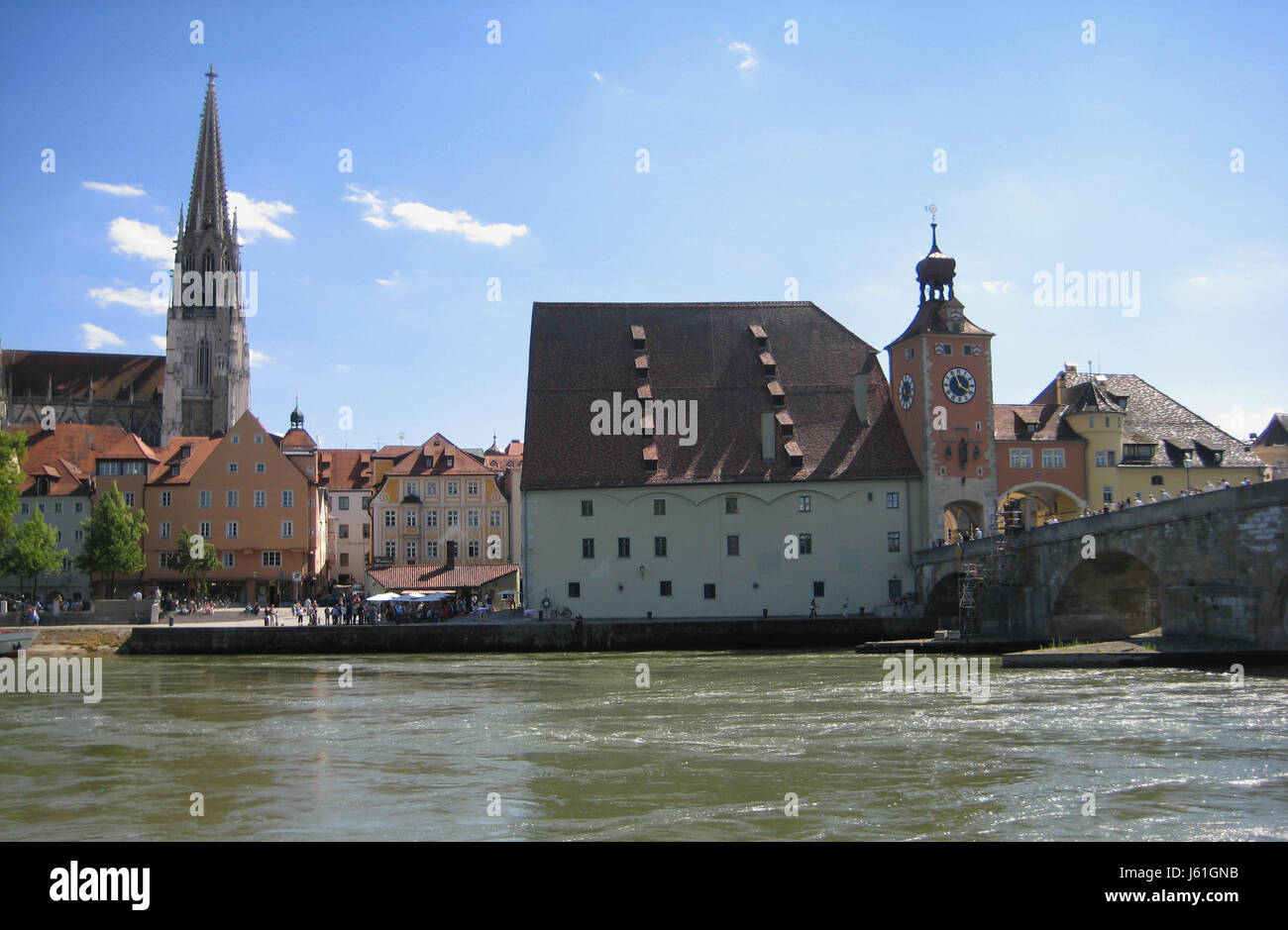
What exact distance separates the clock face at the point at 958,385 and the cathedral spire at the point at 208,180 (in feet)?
344

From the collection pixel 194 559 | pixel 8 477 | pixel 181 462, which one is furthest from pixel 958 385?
pixel 181 462

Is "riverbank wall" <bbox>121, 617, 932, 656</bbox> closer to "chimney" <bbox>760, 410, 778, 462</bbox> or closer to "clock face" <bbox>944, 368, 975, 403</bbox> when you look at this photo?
"chimney" <bbox>760, 410, 778, 462</bbox>

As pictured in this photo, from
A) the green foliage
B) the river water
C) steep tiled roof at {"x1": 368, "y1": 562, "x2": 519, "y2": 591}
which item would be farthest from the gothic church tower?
the river water

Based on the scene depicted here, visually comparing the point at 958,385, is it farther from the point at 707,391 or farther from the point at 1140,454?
the point at 1140,454

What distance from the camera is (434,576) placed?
61.0 meters

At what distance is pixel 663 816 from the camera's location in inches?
546

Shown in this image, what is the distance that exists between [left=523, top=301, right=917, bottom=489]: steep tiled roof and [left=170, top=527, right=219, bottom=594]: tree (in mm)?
23248

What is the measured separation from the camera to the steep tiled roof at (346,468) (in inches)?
3353

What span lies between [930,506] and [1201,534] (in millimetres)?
22005

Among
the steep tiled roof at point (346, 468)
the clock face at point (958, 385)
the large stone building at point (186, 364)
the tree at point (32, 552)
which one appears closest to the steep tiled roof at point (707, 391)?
the clock face at point (958, 385)

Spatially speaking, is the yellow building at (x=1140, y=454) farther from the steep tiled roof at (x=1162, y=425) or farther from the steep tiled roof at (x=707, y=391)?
the steep tiled roof at (x=707, y=391)
